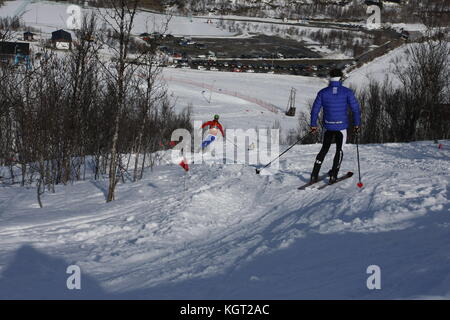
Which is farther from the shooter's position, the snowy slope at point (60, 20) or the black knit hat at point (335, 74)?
the snowy slope at point (60, 20)

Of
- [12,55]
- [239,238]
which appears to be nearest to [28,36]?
[12,55]

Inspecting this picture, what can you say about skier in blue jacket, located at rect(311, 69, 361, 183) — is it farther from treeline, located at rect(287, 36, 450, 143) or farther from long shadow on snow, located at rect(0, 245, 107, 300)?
treeline, located at rect(287, 36, 450, 143)

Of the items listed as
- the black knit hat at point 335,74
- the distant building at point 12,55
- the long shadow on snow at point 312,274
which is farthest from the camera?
the distant building at point 12,55

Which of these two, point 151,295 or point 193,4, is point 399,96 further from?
point 193,4

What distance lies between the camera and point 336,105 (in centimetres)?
812

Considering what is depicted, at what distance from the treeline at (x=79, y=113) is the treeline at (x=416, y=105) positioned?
18175mm

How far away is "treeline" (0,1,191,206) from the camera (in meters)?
9.16

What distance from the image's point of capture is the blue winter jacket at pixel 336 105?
8.04 meters

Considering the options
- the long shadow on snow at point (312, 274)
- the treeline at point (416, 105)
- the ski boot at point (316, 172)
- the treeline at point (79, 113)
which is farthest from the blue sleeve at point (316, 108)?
the treeline at point (416, 105)

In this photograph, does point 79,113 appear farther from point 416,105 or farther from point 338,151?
point 416,105

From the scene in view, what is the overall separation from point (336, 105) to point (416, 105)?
3001cm

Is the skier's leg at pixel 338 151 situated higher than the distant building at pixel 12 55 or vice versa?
the distant building at pixel 12 55

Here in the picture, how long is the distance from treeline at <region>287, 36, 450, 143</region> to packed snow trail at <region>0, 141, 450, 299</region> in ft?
75.9

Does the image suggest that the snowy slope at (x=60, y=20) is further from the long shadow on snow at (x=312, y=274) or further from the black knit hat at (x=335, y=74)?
the long shadow on snow at (x=312, y=274)
